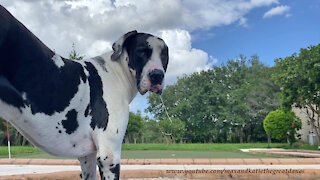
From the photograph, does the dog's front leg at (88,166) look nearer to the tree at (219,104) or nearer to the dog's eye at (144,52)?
the dog's eye at (144,52)

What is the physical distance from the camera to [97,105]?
1.87m

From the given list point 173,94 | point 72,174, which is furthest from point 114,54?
point 173,94

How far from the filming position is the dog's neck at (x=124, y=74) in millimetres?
2088

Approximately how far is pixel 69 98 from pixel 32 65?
29cm

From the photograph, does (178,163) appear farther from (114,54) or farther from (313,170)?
(114,54)

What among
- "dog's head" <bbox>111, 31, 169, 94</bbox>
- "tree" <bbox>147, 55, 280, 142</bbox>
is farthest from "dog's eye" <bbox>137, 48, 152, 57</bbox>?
"tree" <bbox>147, 55, 280, 142</bbox>

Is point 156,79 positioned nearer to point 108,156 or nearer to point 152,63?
point 152,63

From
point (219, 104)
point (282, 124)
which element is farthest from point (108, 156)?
point (219, 104)

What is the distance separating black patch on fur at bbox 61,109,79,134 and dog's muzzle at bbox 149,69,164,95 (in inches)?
20.4

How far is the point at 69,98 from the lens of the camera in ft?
5.86

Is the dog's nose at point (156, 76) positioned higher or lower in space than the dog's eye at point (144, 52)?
lower

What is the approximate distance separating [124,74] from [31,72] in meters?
0.66

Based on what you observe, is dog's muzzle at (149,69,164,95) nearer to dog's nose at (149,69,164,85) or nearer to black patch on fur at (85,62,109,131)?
dog's nose at (149,69,164,85)

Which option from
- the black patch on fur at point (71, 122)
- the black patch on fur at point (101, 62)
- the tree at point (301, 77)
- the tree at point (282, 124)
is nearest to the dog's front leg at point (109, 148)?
the black patch on fur at point (71, 122)
